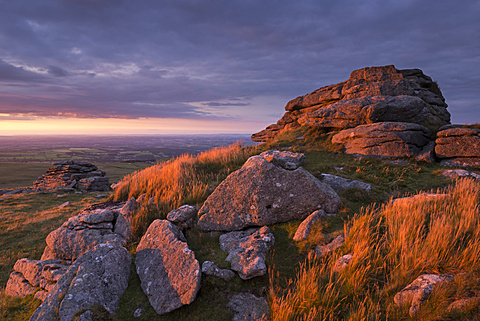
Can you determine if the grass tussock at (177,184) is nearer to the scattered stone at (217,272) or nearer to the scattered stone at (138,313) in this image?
the scattered stone at (138,313)

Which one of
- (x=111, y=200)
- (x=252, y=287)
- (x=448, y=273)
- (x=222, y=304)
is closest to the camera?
(x=448, y=273)

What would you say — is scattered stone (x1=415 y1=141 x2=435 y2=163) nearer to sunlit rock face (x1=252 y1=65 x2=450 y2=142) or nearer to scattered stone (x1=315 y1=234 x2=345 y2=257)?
sunlit rock face (x1=252 y1=65 x2=450 y2=142)

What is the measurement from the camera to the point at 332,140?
18984 millimetres

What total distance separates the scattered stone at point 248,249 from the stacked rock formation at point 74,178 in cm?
3688

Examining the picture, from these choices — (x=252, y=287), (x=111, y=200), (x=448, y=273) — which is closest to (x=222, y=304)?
(x=252, y=287)

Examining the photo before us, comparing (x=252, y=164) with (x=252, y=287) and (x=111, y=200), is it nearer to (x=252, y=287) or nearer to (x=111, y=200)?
(x=252, y=287)

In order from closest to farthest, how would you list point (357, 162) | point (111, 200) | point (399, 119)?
point (111, 200) → point (357, 162) → point (399, 119)

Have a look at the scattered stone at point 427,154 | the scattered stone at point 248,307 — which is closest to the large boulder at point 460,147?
the scattered stone at point 427,154

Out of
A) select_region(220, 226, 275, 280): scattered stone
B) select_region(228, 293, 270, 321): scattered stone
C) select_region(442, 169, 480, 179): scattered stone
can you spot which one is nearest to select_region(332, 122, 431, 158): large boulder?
select_region(442, 169, 480, 179): scattered stone

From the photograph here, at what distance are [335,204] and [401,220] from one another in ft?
6.94

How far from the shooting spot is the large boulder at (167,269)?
16.5 feet

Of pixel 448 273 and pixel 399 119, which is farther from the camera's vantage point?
pixel 399 119

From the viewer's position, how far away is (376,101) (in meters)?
18.8

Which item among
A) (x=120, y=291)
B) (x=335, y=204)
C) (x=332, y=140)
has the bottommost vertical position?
(x=120, y=291)
